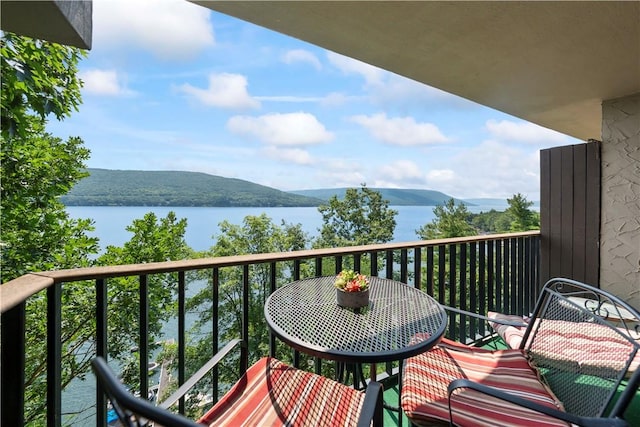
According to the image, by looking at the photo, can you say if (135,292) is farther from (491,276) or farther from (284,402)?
(284,402)

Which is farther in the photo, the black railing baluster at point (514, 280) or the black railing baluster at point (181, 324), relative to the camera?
the black railing baluster at point (514, 280)

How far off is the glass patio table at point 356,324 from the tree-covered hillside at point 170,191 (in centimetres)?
993

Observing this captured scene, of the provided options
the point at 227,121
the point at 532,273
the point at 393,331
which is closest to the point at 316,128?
the point at 227,121

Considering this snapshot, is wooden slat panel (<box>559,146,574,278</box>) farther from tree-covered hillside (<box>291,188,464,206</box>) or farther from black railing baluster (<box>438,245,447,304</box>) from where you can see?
tree-covered hillside (<box>291,188,464,206</box>)

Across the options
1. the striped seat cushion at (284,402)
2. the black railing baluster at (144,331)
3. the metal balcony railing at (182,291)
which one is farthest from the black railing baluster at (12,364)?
the striped seat cushion at (284,402)

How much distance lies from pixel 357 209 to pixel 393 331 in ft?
70.4

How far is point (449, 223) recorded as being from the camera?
20.5m

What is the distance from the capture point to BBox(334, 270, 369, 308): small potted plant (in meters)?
1.62

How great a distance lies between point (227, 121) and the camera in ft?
91.5

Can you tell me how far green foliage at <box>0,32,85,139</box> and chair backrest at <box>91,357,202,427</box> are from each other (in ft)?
10.6

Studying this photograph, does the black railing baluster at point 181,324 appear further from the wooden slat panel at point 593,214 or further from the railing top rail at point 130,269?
the wooden slat panel at point 593,214

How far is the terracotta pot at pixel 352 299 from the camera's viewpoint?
63.6 inches

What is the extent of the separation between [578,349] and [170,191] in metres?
15.4

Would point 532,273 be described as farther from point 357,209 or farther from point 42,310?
point 357,209
